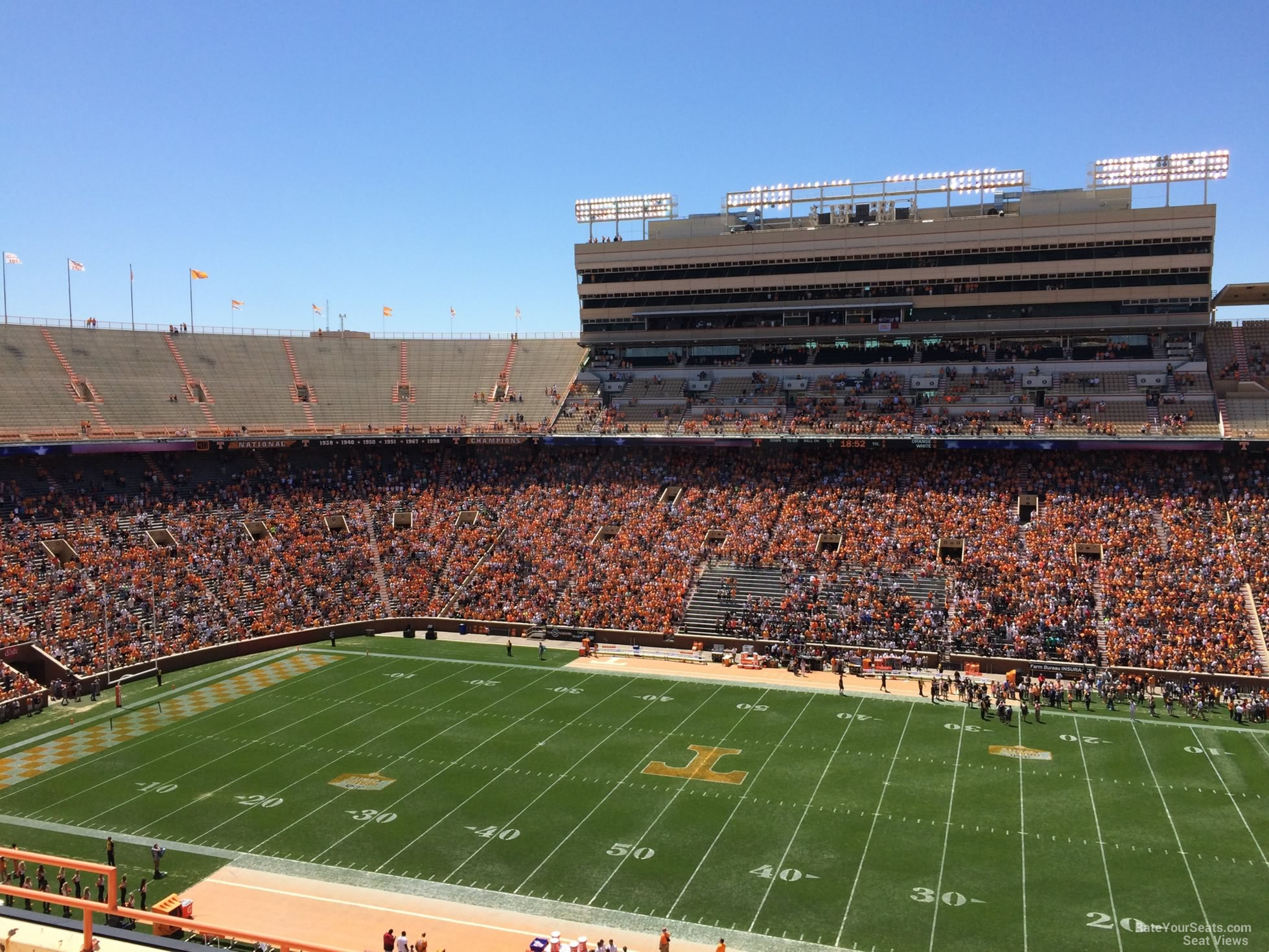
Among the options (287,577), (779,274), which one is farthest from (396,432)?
(779,274)

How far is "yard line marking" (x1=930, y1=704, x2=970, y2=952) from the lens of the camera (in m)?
20.5

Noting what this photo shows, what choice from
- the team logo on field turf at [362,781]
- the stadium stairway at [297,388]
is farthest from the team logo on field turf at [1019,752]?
the stadium stairway at [297,388]

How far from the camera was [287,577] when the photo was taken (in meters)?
49.4

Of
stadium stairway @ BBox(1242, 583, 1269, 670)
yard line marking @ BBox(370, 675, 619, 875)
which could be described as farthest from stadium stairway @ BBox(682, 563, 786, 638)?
stadium stairway @ BBox(1242, 583, 1269, 670)

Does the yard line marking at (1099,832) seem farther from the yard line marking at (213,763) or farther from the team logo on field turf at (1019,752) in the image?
the yard line marking at (213,763)

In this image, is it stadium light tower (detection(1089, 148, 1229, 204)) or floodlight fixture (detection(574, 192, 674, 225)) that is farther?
floodlight fixture (detection(574, 192, 674, 225))

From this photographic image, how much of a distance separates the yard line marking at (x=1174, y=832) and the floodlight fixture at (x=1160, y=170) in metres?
32.8

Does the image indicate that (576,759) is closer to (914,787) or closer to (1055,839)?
(914,787)

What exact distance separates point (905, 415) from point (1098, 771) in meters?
27.5

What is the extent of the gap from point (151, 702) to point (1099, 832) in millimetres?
32892

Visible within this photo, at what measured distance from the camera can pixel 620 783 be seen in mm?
28438

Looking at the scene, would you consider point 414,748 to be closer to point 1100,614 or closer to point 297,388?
point 1100,614

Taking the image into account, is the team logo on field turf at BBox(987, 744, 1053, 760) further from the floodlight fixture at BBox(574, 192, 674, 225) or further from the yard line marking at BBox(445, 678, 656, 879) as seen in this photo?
the floodlight fixture at BBox(574, 192, 674, 225)

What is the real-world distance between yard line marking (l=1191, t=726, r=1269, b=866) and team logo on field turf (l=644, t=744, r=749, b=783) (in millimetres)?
12723
